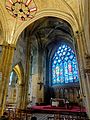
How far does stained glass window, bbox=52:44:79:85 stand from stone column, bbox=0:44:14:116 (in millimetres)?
9386

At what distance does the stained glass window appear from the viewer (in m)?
16.8

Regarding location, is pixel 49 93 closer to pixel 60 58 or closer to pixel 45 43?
pixel 60 58

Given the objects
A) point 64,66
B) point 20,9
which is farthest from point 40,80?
point 20,9

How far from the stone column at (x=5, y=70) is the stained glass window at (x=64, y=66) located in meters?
9.39

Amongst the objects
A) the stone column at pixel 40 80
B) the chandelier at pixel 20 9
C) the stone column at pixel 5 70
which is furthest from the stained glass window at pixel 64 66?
the stone column at pixel 5 70

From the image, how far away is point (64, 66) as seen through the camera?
17891 millimetres

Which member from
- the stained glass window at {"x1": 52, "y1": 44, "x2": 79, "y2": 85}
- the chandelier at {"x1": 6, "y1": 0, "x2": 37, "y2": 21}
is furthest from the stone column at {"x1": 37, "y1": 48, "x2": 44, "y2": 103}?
the chandelier at {"x1": 6, "y1": 0, "x2": 37, "y2": 21}

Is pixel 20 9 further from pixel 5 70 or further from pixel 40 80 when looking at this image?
pixel 40 80

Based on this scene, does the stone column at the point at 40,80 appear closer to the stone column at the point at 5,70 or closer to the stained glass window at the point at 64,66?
the stained glass window at the point at 64,66

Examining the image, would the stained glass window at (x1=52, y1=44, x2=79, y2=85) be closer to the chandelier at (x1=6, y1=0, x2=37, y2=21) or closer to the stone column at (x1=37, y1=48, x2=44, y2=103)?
the stone column at (x1=37, y1=48, x2=44, y2=103)

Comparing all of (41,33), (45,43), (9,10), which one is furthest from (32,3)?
(45,43)

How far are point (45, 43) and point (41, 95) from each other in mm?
7503

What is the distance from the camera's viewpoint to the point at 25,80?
1290 centimetres

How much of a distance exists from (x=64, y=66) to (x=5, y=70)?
33.8 ft
